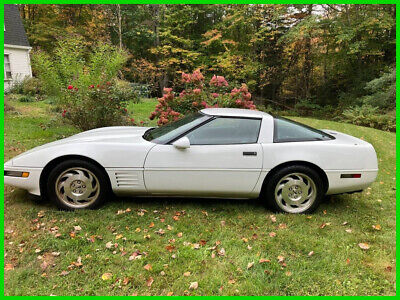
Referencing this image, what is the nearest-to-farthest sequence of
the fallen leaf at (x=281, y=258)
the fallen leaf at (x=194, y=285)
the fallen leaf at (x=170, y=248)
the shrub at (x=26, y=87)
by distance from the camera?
the fallen leaf at (x=194, y=285), the fallen leaf at (x=281, y=258), the fallen leaf at (x=170, y=248), the shrub at (x=26, y=87)

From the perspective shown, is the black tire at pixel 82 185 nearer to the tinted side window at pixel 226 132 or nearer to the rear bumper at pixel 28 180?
the rear bumper at pixel 28 180

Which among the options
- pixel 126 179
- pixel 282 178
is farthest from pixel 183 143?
pixel 282 178

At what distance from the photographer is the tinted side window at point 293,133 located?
11.7 ft

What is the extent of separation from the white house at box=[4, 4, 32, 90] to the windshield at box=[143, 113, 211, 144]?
54.5 ft

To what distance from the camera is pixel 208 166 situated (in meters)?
3.43

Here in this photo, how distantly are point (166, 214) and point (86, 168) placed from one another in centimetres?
112

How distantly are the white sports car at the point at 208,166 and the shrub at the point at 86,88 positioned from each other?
329 cm

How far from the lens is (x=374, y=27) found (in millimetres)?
15258

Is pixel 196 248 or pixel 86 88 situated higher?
pixel 86 88

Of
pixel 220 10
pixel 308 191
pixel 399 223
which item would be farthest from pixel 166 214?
pixel 220 10

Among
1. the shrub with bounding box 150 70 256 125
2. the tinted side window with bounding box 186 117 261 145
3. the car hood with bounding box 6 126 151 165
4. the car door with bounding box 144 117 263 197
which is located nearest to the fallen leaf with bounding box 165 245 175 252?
the car door with bounding box 144 117 263 197

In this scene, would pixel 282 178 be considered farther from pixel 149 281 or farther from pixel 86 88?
pixel 86 88

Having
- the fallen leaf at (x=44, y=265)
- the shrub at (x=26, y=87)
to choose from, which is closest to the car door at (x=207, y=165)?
the fallen leaf at (x=44, y=265)

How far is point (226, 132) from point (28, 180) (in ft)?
8.04
